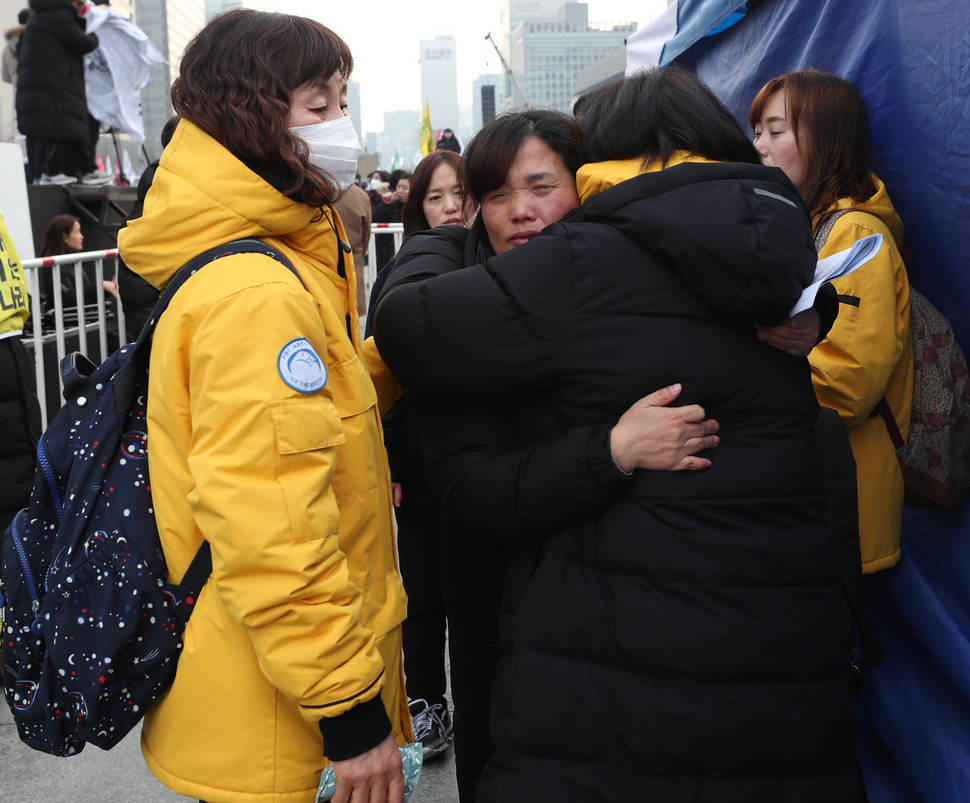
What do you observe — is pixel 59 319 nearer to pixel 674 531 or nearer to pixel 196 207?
pixel 196 207

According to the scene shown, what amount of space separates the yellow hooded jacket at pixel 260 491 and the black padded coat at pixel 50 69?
814cm

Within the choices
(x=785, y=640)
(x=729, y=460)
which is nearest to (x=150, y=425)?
(x=729, y=460)

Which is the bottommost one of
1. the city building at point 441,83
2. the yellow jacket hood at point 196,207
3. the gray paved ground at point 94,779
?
the gray paved ground at point 94,779

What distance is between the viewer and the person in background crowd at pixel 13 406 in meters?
3.40

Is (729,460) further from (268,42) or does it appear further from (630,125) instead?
(268,42)

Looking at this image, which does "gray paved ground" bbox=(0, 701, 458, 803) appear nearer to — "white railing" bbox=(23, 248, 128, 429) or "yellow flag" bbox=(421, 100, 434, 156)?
"white railing" bbox=(23, 248, 128, 429)

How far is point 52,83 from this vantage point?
28.1ft

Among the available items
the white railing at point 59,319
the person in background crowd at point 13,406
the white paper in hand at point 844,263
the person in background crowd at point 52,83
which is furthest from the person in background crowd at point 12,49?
the white paper in hand at point 844,263

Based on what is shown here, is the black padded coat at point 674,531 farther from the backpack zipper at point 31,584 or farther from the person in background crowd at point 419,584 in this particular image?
the person in background crowd at point 419,584

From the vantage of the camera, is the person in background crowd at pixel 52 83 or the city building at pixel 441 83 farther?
the city building at pixel 441 83

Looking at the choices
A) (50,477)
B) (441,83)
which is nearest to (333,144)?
(50,477)

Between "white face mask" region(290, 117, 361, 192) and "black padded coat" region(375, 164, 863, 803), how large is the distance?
0.33 metres

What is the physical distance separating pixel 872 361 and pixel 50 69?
8554mm

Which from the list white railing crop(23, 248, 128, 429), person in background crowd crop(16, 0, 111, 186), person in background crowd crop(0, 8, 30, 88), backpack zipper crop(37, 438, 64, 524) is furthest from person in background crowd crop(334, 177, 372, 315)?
backpack zipper crop(37, 438, 64, 524)
